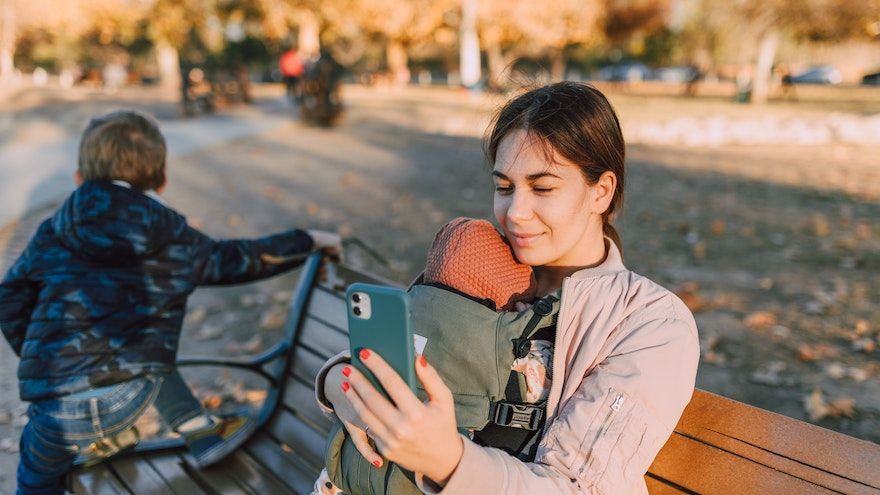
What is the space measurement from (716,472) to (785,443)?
0.59 feet

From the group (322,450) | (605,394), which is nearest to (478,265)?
(605,394)

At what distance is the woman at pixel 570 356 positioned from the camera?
1237mm

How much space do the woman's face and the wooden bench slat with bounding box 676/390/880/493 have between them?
0.51m

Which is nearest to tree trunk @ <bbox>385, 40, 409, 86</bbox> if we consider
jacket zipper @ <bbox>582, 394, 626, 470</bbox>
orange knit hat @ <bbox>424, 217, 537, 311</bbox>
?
orange knit hat @ <bbox>424, 217, 537, 311</bbox>

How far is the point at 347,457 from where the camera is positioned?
5.26 ft

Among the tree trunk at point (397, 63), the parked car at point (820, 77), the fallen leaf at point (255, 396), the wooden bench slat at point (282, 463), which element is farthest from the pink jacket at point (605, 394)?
the parked car at point (820, 77)

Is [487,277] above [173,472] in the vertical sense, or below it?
above

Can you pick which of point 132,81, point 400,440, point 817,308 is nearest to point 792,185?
point 817,308

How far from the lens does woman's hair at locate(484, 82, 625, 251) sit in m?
1.71

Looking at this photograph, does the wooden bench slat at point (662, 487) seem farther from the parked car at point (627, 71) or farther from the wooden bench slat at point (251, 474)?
the parked car at point (627, 71)

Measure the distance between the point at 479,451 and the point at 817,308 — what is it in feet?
16.0

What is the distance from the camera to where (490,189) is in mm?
10047

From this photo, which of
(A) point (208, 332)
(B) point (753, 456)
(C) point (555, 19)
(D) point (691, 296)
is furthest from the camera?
(C) point (555, 19)

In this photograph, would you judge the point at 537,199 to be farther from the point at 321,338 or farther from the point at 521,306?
the point at 321,338
